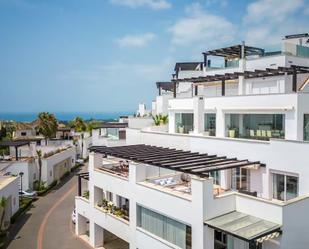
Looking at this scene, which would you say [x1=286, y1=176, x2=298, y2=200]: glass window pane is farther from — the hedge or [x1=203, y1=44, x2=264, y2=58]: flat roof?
the hedge

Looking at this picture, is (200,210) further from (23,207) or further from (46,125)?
(46,125)

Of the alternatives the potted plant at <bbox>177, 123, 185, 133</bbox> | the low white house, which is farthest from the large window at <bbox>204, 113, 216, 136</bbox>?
the low white house

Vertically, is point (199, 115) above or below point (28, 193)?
above

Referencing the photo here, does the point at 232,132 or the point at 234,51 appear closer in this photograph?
the point at 232,132

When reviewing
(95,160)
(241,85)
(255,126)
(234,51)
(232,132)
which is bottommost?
(95,160)

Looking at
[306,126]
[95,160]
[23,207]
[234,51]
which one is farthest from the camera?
[23,207]

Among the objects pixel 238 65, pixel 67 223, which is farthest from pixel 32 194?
pixel 238 65

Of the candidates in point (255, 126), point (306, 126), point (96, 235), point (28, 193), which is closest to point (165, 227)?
point (96, 235)

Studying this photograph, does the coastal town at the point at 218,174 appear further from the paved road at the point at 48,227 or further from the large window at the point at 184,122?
the paved road at the point at 48,227
